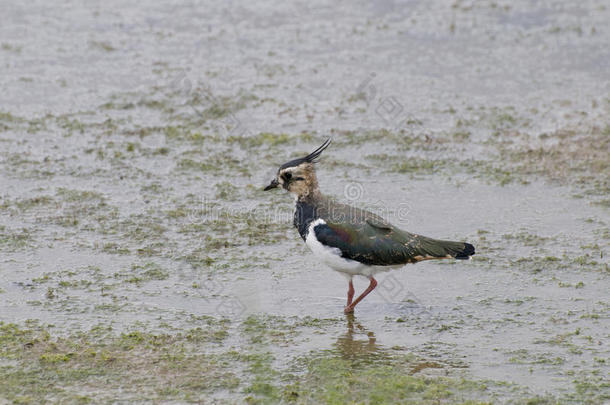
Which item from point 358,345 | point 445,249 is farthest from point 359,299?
point 445,249

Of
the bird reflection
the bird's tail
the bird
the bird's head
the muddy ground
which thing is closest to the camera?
the muddy ground

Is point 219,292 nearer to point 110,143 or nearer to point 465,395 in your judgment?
point 465,395

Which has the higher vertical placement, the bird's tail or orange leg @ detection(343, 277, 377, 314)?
the bird's tail

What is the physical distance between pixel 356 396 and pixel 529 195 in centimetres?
527

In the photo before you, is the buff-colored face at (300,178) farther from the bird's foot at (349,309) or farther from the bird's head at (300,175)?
the bird's foot at (349,309)

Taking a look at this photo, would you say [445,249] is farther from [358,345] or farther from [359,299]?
[358,345]

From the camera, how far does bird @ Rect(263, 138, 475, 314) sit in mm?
8969

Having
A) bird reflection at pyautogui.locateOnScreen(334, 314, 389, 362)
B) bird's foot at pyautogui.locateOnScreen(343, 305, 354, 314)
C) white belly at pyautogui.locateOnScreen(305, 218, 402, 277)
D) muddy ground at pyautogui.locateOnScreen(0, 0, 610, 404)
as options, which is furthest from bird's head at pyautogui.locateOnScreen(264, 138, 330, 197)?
bird reflection at pyautogui.locateOnScreen(334, 314, 389, 362)

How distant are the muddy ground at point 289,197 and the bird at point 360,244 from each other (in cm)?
48

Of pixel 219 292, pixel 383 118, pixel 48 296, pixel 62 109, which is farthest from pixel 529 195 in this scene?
pixel 62 109

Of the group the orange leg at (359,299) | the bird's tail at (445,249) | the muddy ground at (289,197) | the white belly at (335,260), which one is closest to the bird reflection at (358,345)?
the muddy ground at (289,197)

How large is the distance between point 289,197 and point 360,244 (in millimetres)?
3117

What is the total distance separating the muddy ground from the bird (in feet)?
1.57

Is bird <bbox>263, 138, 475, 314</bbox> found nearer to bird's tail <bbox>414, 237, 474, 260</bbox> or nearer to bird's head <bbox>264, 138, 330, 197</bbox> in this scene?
bird's tail <bbox>414, 237, 474, 260</bbox>
